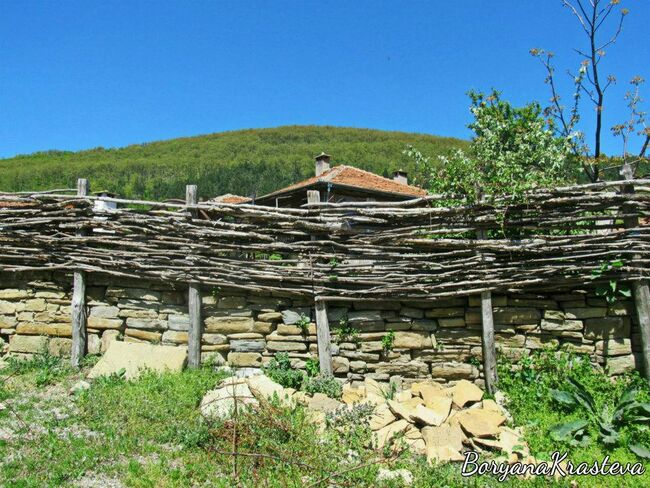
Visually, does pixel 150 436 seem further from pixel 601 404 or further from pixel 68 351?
pixel 601 404

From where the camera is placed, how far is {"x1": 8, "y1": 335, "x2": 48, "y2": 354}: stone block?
6.17m

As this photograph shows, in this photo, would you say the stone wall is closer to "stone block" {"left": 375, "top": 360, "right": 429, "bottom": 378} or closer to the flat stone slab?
"stone block" {"left": 375, "top": 360, "right": 429, "bottom": 378}

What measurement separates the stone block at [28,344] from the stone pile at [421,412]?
2850mm

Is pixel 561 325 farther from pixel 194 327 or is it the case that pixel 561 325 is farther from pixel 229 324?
pixel 194 327

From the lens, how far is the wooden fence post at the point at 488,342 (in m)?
5.20

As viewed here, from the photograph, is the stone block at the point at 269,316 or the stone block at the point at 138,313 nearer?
the stone block at the point at 269,316

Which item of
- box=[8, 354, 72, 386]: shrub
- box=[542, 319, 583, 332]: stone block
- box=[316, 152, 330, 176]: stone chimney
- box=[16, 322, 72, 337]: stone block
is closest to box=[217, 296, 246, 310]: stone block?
box=[8, 354, 72, 386]: shrub

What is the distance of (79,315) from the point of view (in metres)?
6.04

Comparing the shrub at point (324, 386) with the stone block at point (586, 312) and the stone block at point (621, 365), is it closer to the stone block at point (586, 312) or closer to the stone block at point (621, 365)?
the stone block at point (586, 312)

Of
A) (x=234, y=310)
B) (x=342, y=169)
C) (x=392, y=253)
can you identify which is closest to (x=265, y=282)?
(x=234, y=310)

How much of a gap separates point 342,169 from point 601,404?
1625 cm

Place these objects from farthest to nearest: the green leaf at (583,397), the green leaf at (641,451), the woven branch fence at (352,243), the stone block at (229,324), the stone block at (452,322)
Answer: the stone block at (229,324) < the stone block at (452,322) < the woven branch fence at (352,243) < the green leaf at (583,397) < the green leaf at (641,451)

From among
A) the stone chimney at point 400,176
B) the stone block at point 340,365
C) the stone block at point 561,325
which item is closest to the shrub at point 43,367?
the stone block at point 340,365

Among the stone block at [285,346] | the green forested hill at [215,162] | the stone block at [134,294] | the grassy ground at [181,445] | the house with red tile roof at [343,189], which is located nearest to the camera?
the grassy ground at [181,445]
